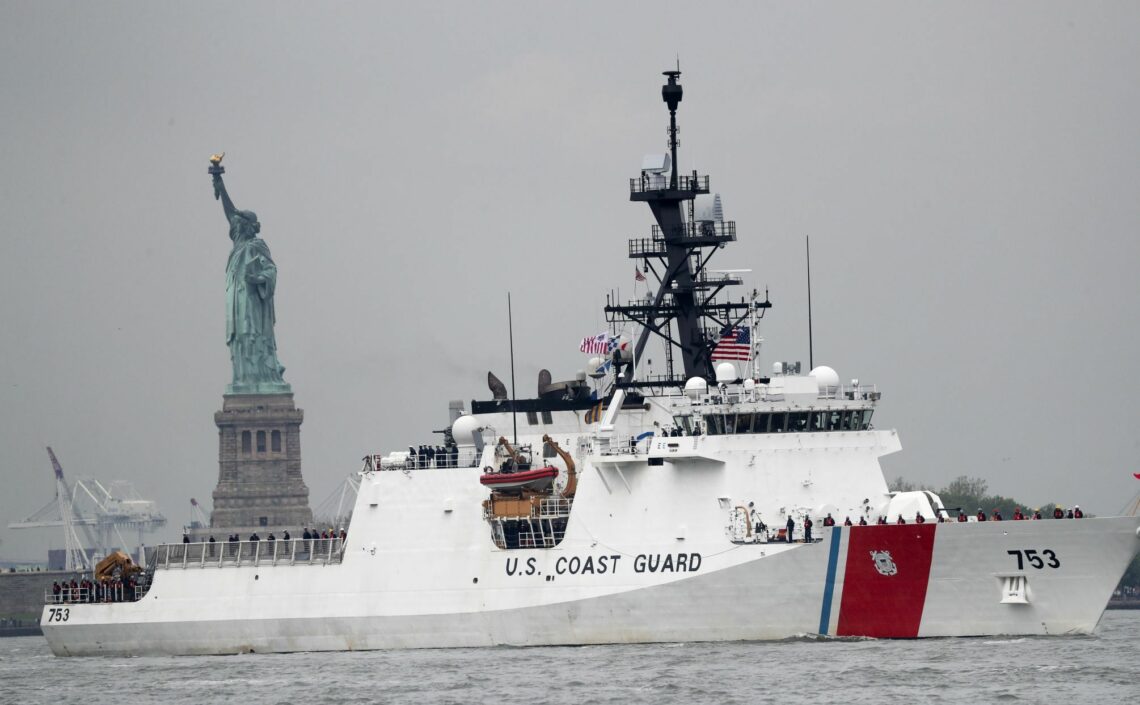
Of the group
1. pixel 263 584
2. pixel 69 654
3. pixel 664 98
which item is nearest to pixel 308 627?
pixel 263 584

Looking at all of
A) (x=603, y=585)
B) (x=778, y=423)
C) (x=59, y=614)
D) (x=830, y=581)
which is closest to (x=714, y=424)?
(x=778, y=423)

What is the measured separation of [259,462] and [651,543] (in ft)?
317

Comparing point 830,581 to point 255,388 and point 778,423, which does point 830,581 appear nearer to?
point 778,423

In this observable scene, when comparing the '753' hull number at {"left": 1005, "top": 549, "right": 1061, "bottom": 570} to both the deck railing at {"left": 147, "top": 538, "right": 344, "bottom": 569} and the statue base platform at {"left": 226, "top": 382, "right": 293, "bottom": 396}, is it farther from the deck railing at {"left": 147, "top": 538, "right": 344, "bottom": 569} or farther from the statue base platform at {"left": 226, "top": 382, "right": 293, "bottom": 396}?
the statue base platform at {"left": 226, "top": 382, "right": 293, "bottom": 396}

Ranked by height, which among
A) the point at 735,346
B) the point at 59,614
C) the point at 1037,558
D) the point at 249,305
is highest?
the point at 249,305

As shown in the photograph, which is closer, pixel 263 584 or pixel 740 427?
pixel 740 427

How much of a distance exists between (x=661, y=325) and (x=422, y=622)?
9.07m

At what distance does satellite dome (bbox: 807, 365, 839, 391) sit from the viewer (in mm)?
43916

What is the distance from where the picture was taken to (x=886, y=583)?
40656mm

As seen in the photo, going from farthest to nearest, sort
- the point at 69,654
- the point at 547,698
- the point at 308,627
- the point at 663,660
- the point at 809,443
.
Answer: the point at 69,654 → the point at 308,627 → the point at 809,443 → the point at 663,660 → the point at 547,698

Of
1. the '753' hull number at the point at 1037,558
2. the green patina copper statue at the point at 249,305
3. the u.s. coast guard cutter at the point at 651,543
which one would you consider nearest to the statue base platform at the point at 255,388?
the green patina copper statue at the point at 249,305

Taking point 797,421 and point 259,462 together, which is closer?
point 797,421

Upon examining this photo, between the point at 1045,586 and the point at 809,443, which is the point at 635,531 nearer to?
the point at 809,443

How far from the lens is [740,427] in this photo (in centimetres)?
4316
